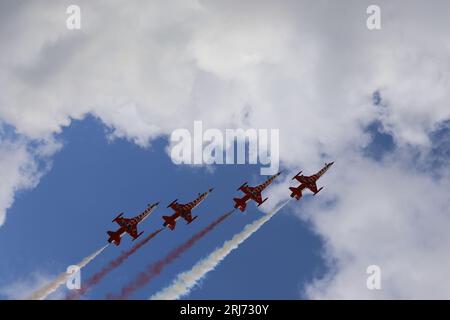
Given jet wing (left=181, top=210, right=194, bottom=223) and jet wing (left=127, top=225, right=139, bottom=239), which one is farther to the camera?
jet wing (left=181, top=210, right=194, bottom=223)

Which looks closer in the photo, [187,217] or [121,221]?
[121,221]

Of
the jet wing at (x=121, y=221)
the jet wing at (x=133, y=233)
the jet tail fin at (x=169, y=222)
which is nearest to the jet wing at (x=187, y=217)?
the jet tail fin at (x=169, y=222)

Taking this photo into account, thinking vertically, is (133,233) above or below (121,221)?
below

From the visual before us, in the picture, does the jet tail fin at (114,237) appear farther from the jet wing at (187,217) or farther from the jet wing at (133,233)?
the jet wing at (187,217)

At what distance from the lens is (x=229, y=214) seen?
194625 mm

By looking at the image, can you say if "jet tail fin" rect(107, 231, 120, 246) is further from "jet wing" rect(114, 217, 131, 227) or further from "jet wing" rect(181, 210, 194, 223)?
"jet wing" rect(181, 210, 194, 223)

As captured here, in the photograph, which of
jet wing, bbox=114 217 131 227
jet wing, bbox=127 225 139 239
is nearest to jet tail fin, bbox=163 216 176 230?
jet wing, bbox=127 225 139 239

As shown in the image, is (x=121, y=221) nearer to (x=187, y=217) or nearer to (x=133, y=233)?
(x=133, y=233)

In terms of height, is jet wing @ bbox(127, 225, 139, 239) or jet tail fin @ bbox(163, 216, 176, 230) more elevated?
jet tail fin @ bbox(163, 216, 176, 230)

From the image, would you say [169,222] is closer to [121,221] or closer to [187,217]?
[187,217]

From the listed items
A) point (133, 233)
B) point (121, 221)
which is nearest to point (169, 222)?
point (133, 233)
